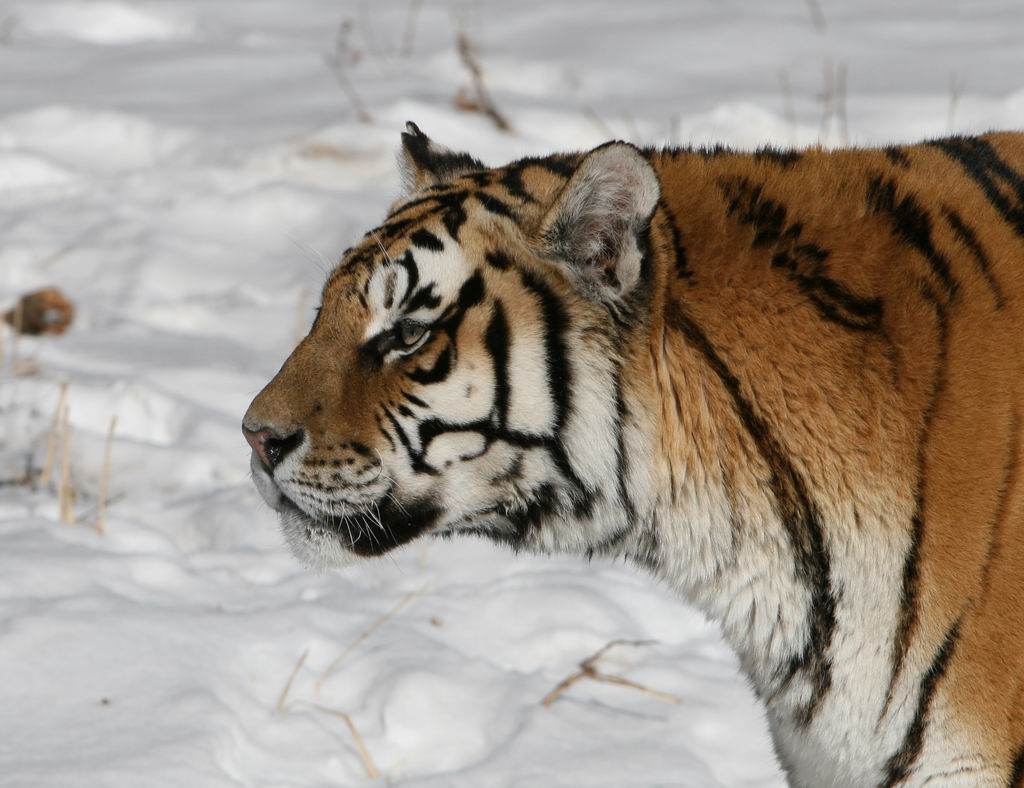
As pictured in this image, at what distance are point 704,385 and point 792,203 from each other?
10.9 inches

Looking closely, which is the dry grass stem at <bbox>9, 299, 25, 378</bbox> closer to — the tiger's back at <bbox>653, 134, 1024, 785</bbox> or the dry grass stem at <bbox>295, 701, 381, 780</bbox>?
the dry grass stem at <bbox>295, 701, 381, 780</bbox>

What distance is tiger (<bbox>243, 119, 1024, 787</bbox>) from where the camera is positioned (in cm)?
179

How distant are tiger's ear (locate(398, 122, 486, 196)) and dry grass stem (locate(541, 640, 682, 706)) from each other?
3.21ft

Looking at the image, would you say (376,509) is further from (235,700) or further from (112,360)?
(112,360)

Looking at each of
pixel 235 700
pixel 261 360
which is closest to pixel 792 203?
pixel 235 700

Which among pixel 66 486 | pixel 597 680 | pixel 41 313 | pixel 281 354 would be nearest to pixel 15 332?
pixel 41 313

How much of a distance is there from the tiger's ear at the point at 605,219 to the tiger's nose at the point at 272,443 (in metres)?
0.43

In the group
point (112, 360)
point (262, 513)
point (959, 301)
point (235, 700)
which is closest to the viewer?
point (959, 301)

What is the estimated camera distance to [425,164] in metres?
2.24

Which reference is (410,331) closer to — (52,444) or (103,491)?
(103,491)

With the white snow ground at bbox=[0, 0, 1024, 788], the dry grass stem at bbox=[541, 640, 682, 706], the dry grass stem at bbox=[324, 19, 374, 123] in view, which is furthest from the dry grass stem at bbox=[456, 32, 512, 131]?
the dry grass stem at bbox=[541, 640, 682, 706]

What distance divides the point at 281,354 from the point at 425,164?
6.24 ft

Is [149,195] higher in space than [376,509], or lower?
higher

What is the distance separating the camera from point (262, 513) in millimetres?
3291
